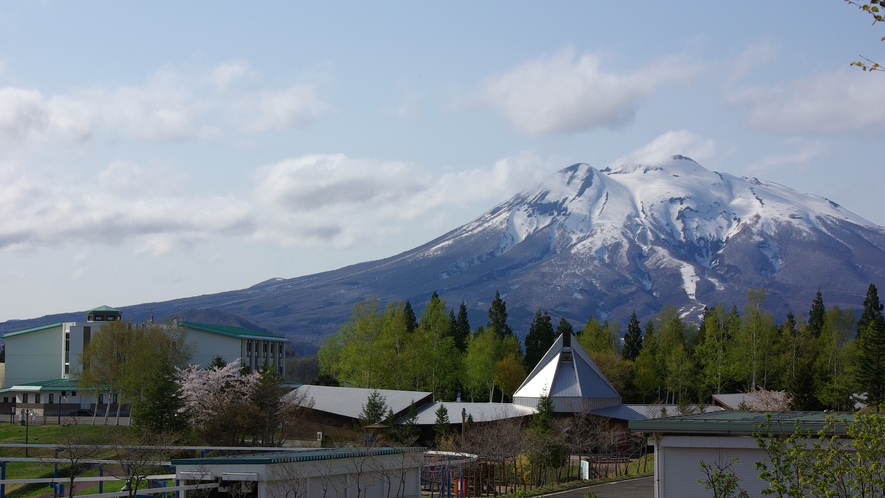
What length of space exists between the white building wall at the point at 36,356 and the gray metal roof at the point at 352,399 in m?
30.9

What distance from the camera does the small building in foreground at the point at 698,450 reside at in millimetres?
16828

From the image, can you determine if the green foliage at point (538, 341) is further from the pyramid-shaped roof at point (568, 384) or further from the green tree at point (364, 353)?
the green tree at point (364, 353)

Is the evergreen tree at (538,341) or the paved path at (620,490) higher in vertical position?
the evergreen tree at (538,341)

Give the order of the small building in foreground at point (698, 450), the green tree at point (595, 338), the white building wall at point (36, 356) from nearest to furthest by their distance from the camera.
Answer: the small building in foreground at point (698, 450) → the white building wall at point (36, 356) → the green tree at point (595, 338)

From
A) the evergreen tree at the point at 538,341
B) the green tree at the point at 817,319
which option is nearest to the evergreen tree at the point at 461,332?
the evergreen tree at the point at 538,341

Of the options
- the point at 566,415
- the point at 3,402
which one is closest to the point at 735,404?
the point at 566,415

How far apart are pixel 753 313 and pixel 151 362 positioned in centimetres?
4910

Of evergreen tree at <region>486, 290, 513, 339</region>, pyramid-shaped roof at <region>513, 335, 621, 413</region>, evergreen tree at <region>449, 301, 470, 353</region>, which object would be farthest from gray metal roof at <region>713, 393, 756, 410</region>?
evergreen tree at <region>486, 290, 513, 339</region>

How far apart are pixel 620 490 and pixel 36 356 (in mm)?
65462

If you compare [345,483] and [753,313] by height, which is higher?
[753,313]

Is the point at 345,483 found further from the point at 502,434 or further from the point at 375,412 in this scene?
the point at 375,412

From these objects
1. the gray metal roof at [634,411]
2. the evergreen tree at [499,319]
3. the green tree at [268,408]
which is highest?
the evergreen tree at [499,319]

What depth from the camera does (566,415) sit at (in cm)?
6431

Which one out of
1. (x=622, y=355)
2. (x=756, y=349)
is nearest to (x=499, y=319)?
(x=622, y=355)
